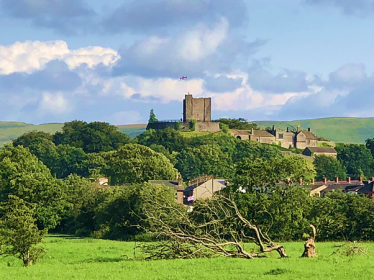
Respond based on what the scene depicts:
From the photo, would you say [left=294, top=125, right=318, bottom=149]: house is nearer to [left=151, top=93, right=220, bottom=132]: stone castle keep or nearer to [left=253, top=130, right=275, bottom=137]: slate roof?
[left=253, top=130, right=275, bottom=137]: slate roof

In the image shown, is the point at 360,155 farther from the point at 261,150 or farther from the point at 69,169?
the point at 69,169

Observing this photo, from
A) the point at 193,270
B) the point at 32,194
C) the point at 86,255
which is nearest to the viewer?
the point at 193,270

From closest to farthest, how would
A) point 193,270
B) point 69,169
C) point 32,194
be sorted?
point 193,270 < point 32,194 < point 69,169

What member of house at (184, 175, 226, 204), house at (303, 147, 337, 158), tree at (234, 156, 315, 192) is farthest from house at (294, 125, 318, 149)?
tree at (234, 156, 315, 192)

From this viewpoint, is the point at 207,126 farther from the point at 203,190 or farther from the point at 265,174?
the point at 265,174

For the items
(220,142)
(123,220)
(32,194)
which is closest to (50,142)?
(220,142)

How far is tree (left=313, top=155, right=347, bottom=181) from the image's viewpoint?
489 ft

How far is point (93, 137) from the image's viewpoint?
162 m

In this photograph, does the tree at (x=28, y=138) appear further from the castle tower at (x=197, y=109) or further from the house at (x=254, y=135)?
the house at (x=254, y=135)

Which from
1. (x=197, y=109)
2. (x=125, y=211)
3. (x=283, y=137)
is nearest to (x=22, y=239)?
(x=125, y=211)

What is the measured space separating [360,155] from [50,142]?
67.9 meters

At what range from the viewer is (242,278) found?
23141 millimetres

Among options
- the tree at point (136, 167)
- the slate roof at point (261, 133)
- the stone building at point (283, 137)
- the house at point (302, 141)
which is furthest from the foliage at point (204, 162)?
the house at point (302, 141)

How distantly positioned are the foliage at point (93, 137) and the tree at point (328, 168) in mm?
41753
